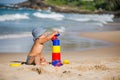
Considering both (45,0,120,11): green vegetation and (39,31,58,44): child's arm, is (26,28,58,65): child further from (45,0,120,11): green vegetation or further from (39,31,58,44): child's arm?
(45,0,120,11): green vegetation

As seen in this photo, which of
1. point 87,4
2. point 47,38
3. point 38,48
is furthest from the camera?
point 87,4

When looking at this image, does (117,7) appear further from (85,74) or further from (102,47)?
(85,74)

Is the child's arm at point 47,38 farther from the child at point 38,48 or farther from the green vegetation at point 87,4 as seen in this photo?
the green vegetation at point 87,4

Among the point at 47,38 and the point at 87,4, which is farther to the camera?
the point at 87,4

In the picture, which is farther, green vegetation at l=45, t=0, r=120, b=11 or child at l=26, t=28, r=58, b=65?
green vegetation at l=45, t=0, r=120, b=11

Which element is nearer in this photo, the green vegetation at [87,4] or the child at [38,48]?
the child at [38,48]

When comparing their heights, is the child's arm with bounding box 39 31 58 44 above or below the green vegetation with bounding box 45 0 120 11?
above

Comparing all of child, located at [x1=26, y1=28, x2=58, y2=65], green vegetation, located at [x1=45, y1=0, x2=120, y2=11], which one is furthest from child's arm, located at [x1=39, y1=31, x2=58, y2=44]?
green vegetation, located at [x1=45, y1=0, x2=120, y2=11]

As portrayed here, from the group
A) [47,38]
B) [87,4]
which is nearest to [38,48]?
[47,38]

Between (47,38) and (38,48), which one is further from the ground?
(47,38)

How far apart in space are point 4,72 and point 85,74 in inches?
61.4

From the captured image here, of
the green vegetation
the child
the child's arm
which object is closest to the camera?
the child's arm

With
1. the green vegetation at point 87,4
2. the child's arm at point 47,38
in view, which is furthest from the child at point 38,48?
the green vegetation at point 87,4

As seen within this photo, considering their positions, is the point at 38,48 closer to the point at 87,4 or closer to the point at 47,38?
the point at 47,38
